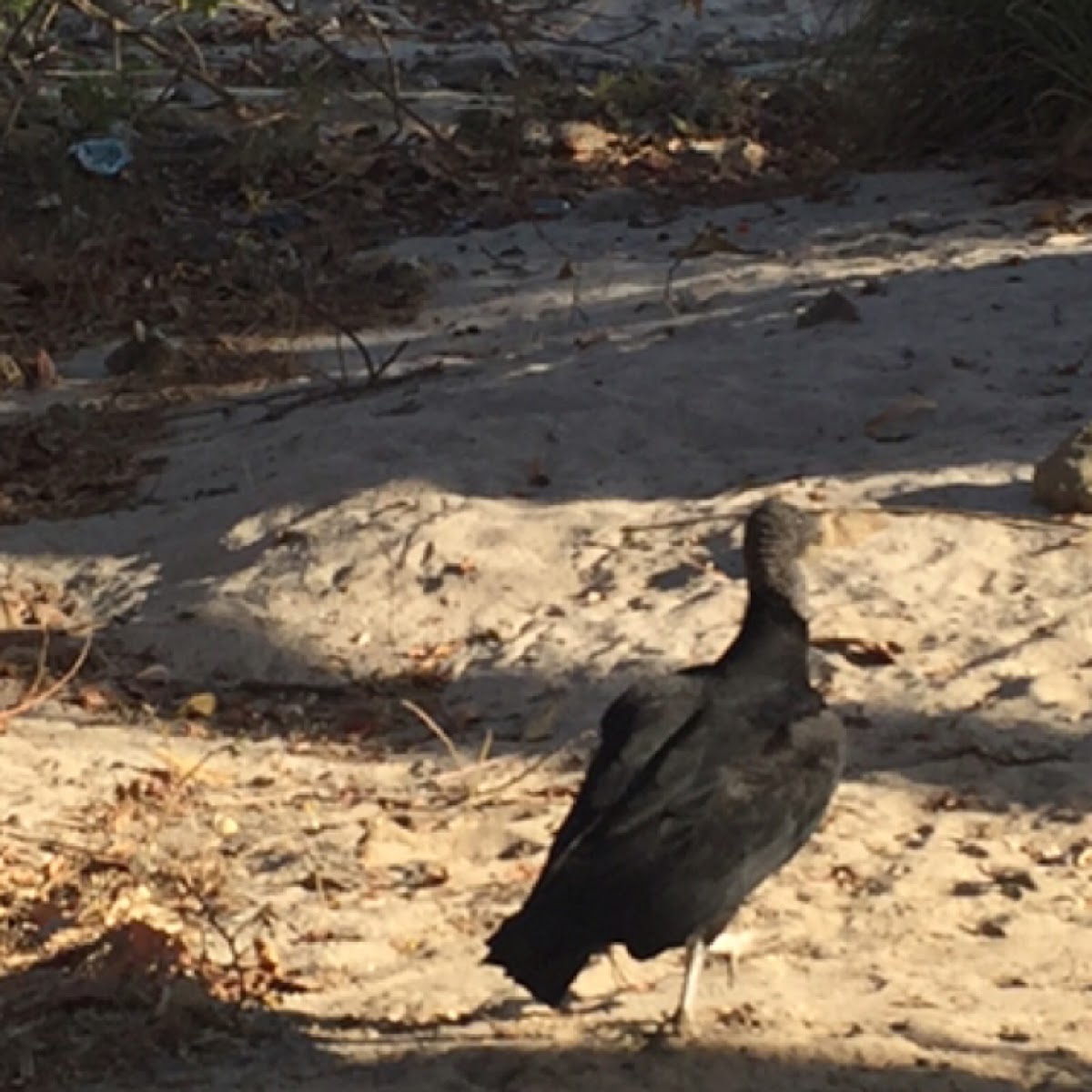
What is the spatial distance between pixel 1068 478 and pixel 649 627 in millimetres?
1114

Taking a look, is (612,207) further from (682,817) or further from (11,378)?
(682,817)

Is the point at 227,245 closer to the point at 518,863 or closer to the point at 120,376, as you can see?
the point at 120,376

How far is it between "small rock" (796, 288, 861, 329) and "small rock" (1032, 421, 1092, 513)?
70.3 inches

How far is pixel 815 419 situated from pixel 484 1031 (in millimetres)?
3443

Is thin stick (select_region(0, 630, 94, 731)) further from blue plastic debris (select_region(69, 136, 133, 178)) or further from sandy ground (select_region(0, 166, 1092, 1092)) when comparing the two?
blue plastic debris (select_region(69, 136, 133, 178))

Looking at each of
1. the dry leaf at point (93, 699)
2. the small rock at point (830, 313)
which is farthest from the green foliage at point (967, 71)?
the dry leaf at point (93, 699)

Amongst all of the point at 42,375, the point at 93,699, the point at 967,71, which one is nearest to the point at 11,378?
the point at 42,375

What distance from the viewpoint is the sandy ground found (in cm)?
399

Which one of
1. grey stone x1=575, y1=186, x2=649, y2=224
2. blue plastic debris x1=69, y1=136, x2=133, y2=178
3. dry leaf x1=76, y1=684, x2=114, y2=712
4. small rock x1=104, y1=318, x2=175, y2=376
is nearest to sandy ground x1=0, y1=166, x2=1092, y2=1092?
dry leaf x1=76, y1=684, x2=114, y2=712

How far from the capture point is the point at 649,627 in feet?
19.2

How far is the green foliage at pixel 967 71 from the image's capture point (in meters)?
9.73

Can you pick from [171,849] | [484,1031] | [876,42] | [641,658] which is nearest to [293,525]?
[641,658]

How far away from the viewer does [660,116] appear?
40.6 ft

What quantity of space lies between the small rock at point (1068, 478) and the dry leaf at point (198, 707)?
2092 millimetres
